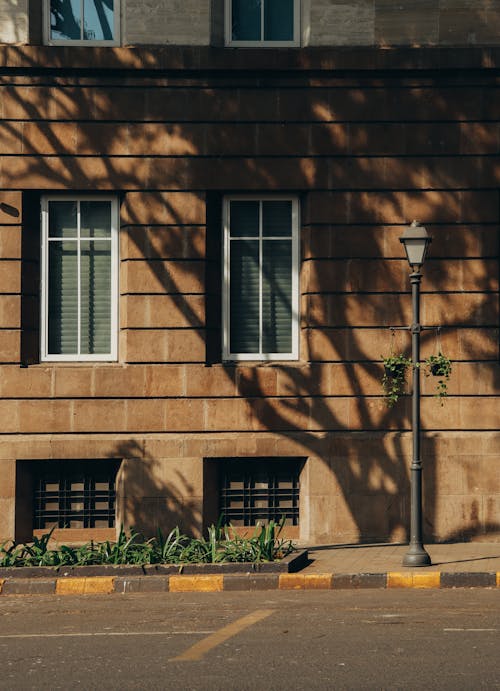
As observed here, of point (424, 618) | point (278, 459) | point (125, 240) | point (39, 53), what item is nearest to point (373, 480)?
point (278, 459)

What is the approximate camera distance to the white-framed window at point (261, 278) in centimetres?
1856

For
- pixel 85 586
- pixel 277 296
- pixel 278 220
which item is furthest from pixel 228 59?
pixel 85 586

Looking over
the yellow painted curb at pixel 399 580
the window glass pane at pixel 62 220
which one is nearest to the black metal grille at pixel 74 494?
the window glass pane at pixel 62 220

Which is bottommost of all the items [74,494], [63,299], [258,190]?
[74,494]

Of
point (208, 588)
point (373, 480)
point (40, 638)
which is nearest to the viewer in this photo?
point (40, 638)

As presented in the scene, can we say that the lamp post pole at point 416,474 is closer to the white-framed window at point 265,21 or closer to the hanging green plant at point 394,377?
the hanging green plant at point 394,377

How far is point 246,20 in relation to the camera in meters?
18.5

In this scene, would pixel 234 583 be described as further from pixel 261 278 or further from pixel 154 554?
pixel 261 278

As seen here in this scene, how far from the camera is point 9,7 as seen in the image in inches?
715

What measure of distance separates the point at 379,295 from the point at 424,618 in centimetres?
718

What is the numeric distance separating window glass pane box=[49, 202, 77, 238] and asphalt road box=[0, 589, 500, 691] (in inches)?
252

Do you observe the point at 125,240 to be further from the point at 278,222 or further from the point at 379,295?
the point at 379,295

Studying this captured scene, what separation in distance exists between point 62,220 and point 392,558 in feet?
22.7

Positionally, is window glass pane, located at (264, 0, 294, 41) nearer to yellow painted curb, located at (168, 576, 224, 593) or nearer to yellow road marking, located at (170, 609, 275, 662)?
yellow painted curb, located at (168, 576, 224, 593)
